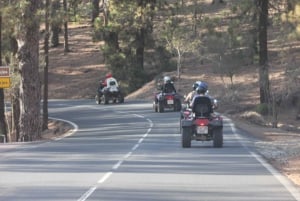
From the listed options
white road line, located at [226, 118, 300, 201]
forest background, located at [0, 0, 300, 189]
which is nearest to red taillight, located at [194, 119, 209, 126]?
white road line, located at [226, 118, 300, 201]

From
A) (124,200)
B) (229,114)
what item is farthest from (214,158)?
(229,114)

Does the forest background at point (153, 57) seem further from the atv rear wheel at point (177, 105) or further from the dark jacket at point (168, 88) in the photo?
the dark jacket at point (168, 88)

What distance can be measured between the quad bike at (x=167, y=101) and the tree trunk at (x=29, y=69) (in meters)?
10.8

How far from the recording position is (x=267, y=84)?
42.5 m

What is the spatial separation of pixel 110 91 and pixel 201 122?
92.3ft

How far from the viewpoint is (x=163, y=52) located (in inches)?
2488

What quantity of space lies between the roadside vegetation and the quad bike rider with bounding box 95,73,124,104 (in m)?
4.75

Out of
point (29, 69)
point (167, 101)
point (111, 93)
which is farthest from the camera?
point (111, 93)

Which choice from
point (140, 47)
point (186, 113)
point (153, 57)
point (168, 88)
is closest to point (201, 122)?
point (186, 113)

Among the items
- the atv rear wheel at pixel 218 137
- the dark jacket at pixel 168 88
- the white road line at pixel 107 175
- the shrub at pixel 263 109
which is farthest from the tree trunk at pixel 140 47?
the atv rear wheel at pixel 218 137

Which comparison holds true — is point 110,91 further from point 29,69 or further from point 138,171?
point 138,171

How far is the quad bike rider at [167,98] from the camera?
130ft

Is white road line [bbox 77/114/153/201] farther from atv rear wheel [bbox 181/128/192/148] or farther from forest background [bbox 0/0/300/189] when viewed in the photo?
forest background [bbox 0/0/300/189]

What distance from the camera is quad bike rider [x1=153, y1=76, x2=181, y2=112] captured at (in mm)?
39719
